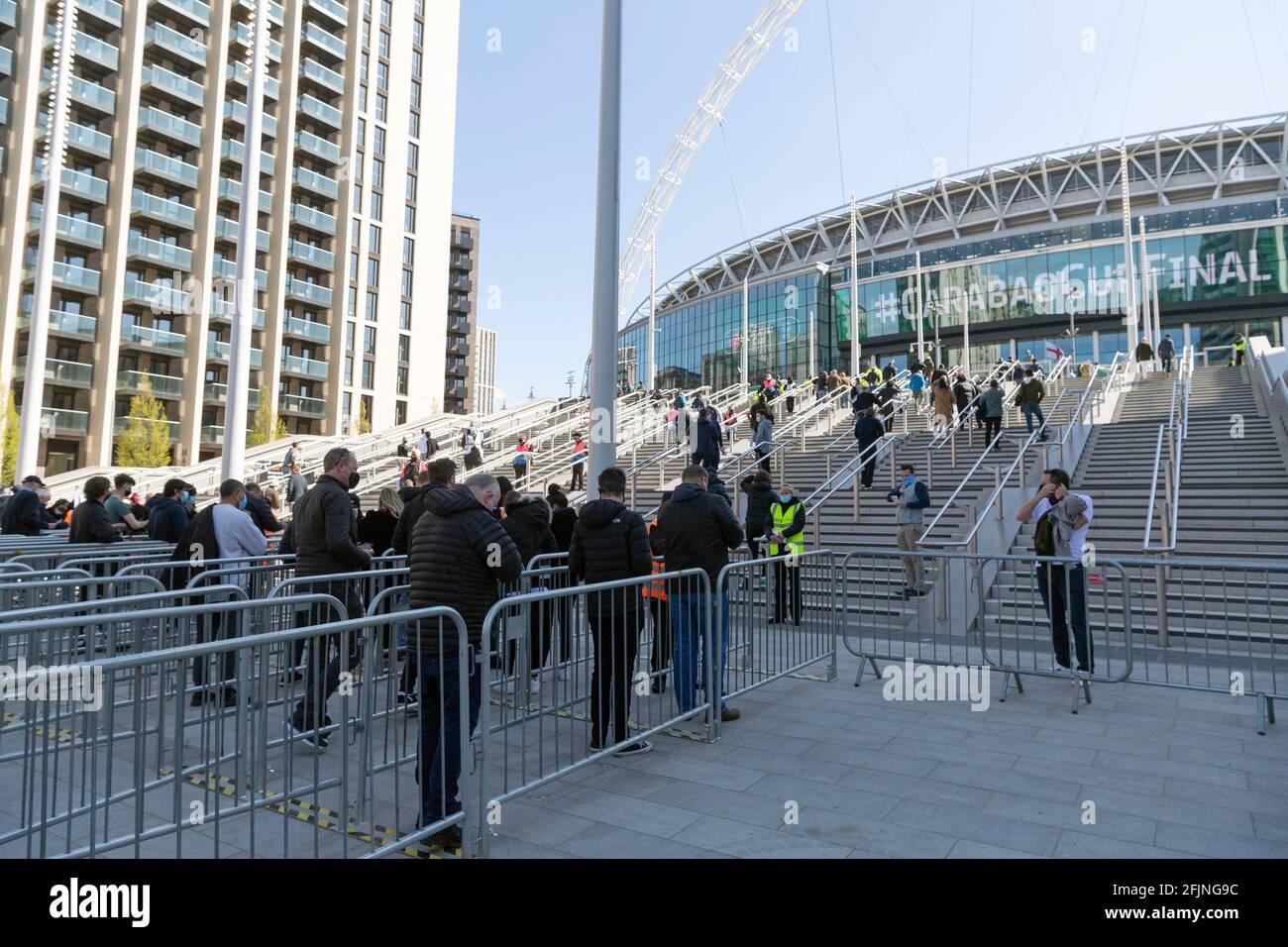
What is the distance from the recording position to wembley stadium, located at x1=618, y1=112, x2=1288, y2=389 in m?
51.5

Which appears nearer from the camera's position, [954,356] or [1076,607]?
[1076,607]

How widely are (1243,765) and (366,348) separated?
5841cm

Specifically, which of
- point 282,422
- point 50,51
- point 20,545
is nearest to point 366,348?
point 282,422

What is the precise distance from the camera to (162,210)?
44062mm

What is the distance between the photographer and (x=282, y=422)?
1922 inches

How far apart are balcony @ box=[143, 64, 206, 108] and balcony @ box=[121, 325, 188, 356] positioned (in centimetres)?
1329

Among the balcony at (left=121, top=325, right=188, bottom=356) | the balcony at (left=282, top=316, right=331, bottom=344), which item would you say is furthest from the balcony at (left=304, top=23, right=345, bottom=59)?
the balcony at (left=121, top=325, right=188, bottom=356)

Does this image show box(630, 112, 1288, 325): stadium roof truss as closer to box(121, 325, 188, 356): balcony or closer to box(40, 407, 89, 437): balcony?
box(121, 325, 188, 356): balcony

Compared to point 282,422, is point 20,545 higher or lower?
lower

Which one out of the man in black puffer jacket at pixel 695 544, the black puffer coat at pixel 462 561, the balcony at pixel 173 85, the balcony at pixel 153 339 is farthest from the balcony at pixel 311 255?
the black puffer coat at pixel 462 561

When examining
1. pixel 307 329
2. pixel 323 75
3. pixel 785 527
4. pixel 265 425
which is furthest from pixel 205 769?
pixel 323 75

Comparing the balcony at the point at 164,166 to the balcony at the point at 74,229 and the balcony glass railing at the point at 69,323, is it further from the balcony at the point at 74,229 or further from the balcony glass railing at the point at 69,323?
the balcony glass railing at the point at 69,323

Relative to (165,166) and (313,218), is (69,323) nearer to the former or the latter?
(165,166)

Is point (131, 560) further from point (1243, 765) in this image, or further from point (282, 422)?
point (282, 422)
